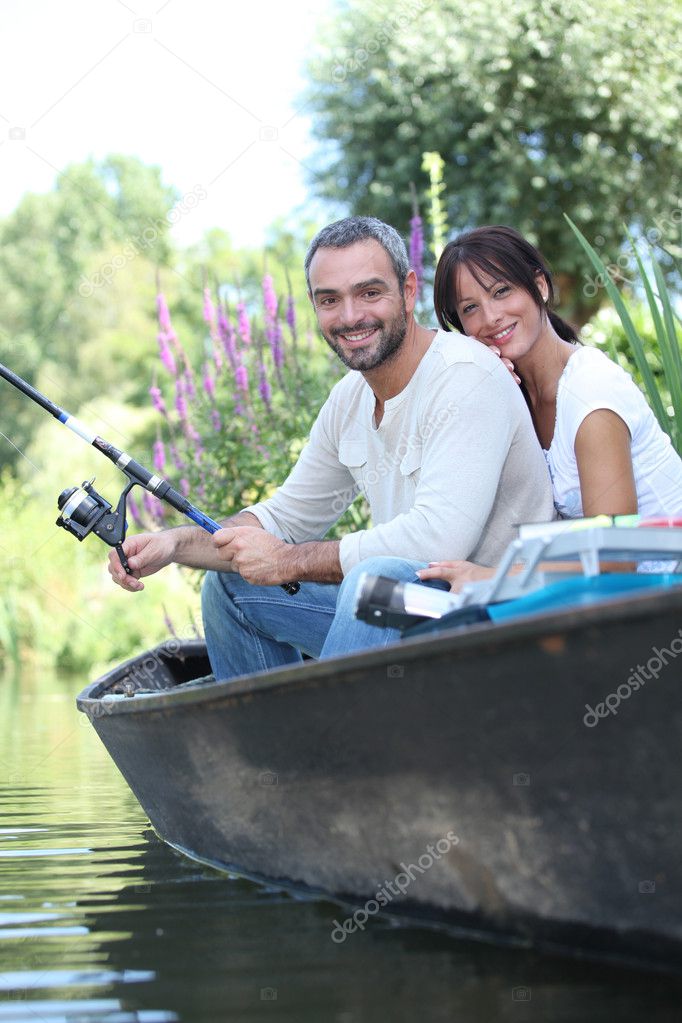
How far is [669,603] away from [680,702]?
0.66 ft

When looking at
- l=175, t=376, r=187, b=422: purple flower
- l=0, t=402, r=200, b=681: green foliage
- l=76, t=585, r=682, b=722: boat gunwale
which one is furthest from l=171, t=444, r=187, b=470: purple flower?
l=0, t=402, r=200, b=681: green foliage

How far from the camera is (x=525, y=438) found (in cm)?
301

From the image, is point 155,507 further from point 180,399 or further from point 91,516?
point 91,516

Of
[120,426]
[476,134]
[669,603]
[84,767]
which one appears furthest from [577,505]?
[120,426]

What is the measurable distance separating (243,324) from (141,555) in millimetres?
2162

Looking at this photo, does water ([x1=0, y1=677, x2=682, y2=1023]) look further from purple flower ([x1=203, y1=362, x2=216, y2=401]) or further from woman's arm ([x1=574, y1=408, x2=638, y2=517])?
purple flower ([x1=203, y1=362, x2=216, y2=401])

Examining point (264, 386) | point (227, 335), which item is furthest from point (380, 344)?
point (227, 335)

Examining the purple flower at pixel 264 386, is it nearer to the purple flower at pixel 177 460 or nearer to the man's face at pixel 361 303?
the purple flower at pixel 177 460

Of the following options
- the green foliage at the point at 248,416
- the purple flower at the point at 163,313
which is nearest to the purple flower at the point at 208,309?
the green foliage at the point at 248,416

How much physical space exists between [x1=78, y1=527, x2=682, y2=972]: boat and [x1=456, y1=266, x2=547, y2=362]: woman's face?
102cm

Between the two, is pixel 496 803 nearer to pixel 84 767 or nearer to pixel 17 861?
pixel 17 861

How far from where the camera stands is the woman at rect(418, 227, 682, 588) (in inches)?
110

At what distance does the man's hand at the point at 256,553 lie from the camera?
3.21 metres

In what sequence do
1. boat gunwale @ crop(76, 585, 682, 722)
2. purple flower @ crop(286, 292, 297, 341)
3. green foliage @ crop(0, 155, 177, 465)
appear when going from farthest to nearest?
green foliage @ crop(0, 155, 177, 465) → purple flower @ crop(286, 292, 297, 341) → boat gunwale @ crop(76, 585, 682, 722)
